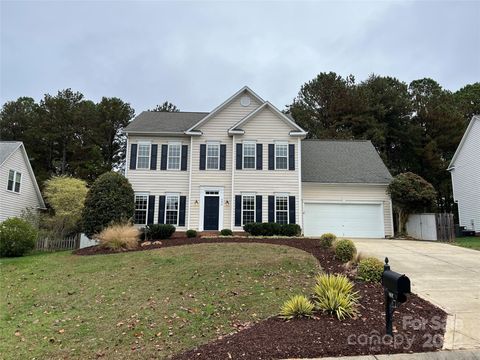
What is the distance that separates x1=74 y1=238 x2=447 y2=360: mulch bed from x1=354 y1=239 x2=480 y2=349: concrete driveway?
0.90ft

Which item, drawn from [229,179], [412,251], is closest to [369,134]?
[229,179]

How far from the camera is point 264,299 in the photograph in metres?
7.04

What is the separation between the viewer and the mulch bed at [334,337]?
4.70 meters

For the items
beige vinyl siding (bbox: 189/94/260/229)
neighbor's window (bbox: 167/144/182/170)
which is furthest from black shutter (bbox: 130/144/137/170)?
beige vinyl siding (bbox: 189/94/260/229)

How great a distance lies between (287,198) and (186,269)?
11.2m

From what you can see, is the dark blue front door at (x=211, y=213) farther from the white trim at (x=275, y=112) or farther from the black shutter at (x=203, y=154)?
the white trim at (x=275, y=112)

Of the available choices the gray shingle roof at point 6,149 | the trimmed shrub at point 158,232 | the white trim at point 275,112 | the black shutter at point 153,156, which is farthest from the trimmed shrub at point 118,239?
the gray shingle roof at point 6,149

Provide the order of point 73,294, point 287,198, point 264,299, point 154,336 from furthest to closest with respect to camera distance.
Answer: point 287,198, point 73,294, point 264,299, point 154,336

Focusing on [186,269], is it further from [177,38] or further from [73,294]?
[177,38]

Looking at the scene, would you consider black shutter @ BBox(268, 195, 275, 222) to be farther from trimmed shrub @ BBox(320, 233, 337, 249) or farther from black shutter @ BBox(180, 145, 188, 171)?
trimmed shrub @ BBox(320, 233, 337, 249)

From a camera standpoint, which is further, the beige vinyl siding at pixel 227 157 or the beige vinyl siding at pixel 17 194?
the beige vinyl siding at pixel 17 194

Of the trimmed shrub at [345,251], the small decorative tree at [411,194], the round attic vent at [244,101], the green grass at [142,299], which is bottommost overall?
the green grass at [142,299]

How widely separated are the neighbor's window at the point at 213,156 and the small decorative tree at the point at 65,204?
866 centimetres

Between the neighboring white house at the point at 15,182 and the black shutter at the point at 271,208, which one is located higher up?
the neighboring white house at the point at 15,182
